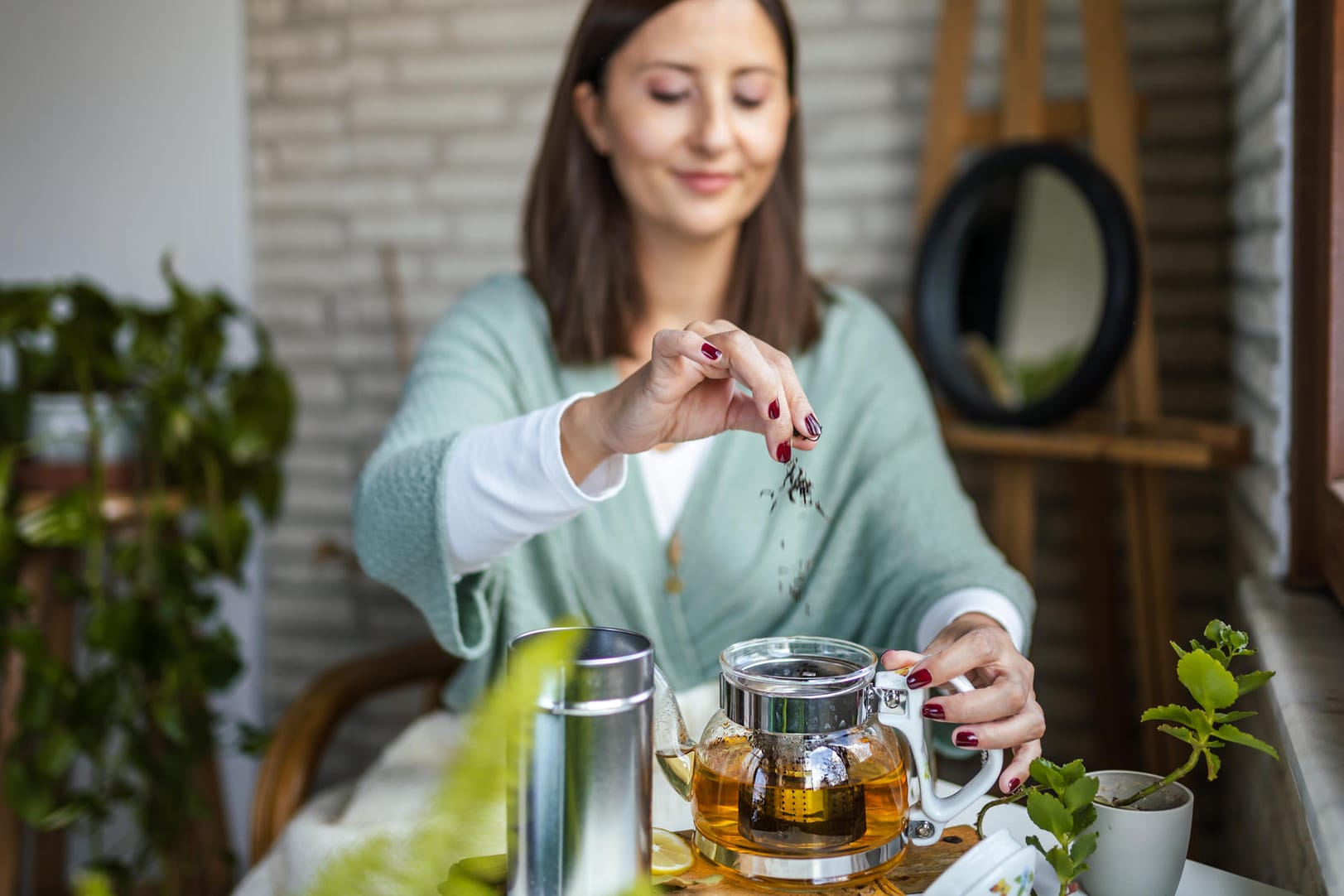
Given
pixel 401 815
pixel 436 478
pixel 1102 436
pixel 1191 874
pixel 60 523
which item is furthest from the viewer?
pixel 60 523

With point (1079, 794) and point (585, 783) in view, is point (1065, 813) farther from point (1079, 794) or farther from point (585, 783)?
point (585, 783)

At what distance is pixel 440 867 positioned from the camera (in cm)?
35

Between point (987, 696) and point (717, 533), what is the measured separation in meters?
0.54

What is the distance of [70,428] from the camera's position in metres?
1.77

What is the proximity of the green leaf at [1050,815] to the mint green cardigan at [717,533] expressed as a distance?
484mm

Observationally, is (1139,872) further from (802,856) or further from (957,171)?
Answer: (957,171)

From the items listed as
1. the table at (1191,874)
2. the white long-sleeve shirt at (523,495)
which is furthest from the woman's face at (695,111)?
the table at (1191,874)

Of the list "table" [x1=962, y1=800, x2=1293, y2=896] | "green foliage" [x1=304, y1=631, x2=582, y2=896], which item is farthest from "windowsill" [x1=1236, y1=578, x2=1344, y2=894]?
"green foliage" [x1=304, y1=631, x2=582, y2=896]

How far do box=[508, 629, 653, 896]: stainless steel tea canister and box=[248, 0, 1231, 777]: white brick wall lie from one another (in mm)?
1236

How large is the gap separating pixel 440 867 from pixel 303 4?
6.98ft

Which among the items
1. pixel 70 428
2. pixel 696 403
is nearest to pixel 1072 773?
pixel 696 403

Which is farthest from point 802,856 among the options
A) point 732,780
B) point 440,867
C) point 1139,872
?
point 440,867

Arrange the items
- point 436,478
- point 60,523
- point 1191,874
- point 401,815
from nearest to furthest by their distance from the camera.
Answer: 1. point 1191,874
2. point 436,478
3. point 401,815
4. point 60,523

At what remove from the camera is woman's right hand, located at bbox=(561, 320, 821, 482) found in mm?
783
